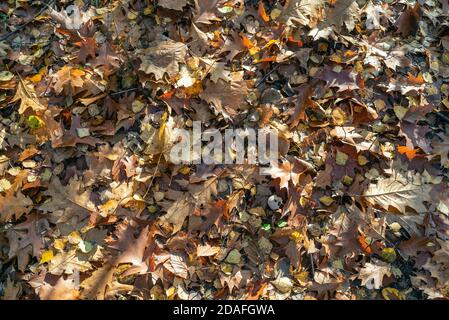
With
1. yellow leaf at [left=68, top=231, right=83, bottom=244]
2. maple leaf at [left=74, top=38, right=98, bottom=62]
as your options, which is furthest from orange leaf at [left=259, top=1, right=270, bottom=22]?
yellow leaf at [left=68, top=231, right=83, bottom=244]

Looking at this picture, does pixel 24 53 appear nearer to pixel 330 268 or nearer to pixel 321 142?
pixel 321 142

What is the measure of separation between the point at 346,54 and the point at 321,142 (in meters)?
0.63

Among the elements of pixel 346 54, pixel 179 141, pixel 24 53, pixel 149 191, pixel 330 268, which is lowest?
pixel 330 268

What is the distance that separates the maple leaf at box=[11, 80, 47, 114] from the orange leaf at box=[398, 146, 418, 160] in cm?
222

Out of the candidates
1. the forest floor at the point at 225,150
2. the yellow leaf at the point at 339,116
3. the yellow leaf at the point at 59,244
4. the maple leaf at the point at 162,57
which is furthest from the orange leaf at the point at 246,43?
the yellow leaf at the point at 59,244

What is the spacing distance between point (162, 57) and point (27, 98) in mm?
877

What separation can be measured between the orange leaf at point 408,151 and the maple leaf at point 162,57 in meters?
1.48

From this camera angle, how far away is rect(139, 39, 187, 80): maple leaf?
2.48 meters

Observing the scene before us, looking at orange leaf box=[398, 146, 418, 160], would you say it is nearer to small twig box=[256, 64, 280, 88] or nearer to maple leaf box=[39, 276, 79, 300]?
small twig box=[256, 64, 280, 88]

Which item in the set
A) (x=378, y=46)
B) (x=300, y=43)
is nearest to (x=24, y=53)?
(x=300, y=43)

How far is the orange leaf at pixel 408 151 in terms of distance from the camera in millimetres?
2457

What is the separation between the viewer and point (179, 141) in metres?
2.41

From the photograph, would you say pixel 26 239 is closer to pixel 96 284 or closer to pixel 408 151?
pixel 96 284

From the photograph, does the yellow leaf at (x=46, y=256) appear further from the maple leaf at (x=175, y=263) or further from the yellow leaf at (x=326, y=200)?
the yellow leaf at (x=326, y=200)
